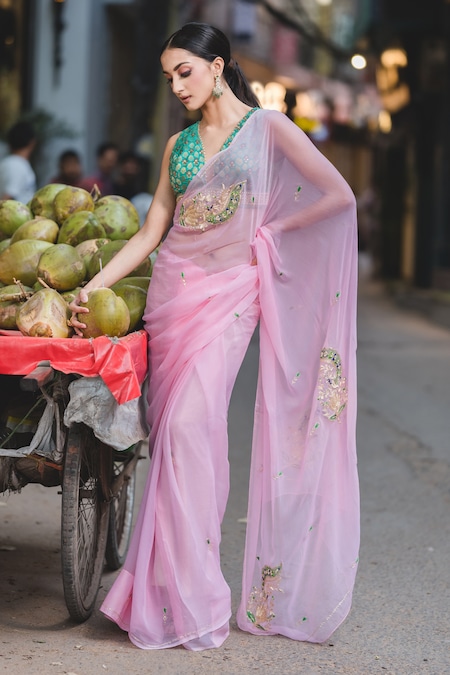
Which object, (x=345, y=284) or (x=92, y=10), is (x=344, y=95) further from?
(x=345, y=284)

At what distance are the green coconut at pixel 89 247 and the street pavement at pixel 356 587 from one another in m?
1.32

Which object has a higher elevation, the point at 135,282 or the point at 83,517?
the point at 135,282

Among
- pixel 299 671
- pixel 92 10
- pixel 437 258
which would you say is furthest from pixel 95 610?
pixel 437 258

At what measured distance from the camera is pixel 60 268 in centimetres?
409

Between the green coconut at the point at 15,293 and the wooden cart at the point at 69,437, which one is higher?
the green coconut at the point at 15,293

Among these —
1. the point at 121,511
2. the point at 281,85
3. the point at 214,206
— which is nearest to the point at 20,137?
the point at 121,511

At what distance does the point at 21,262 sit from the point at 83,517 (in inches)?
38.3

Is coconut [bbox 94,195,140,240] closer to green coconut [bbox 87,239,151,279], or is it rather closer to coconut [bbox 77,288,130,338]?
green coconut [bbox 87,239,151,279]

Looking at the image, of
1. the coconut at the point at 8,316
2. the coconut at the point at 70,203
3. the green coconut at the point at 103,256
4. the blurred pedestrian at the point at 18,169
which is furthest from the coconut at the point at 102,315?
the blurred pedestrian at the point at 18,169

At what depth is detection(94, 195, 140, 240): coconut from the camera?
15.3 feet

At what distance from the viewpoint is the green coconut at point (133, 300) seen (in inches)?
163

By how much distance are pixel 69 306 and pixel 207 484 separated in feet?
2.50

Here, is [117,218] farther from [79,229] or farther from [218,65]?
[218,65]

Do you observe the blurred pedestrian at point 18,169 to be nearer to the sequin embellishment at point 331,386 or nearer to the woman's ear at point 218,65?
the woman's ear at point 218,65
